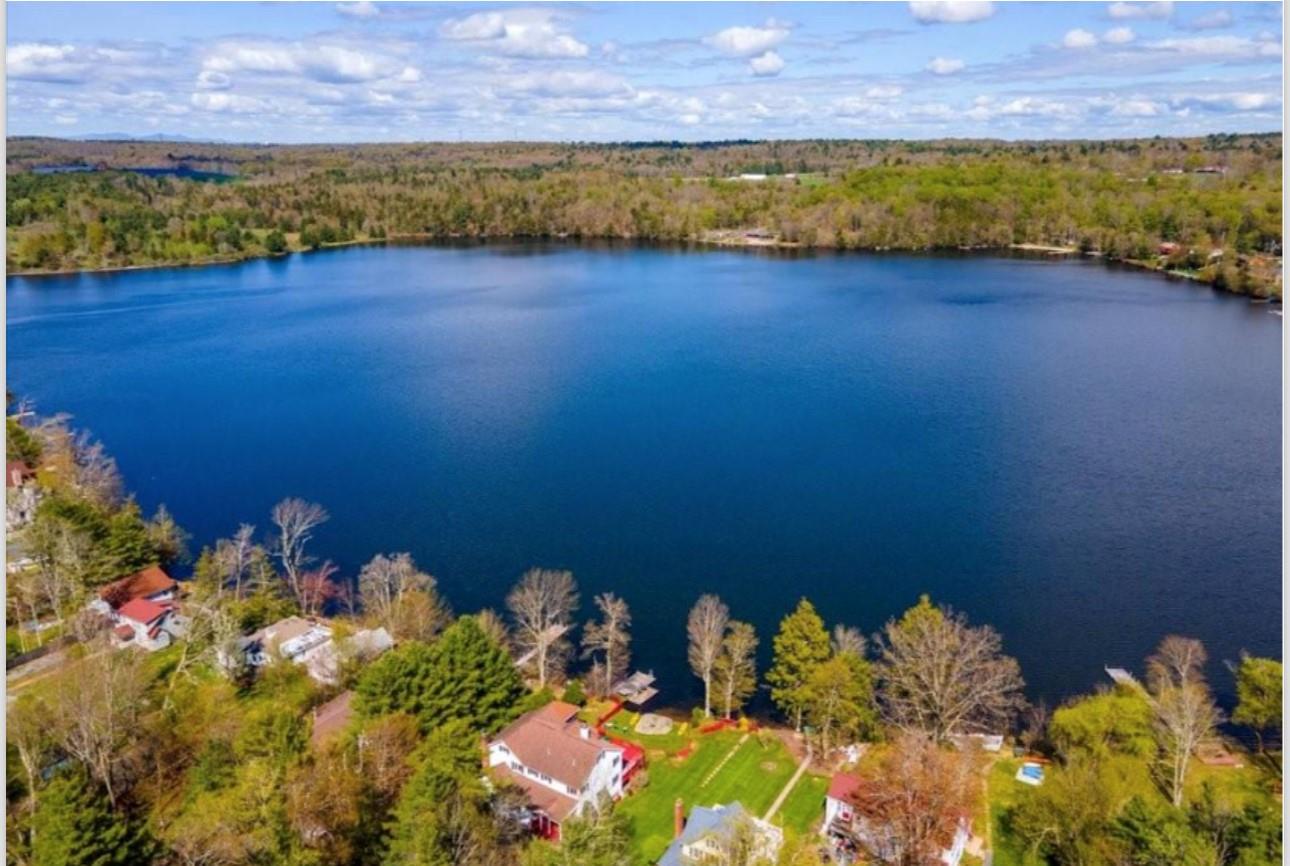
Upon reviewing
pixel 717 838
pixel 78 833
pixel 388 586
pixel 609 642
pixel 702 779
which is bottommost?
pixel 702 779

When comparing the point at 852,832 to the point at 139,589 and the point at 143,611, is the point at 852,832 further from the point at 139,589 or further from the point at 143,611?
the point at 139,589

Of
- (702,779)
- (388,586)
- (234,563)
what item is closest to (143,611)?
(234,563)

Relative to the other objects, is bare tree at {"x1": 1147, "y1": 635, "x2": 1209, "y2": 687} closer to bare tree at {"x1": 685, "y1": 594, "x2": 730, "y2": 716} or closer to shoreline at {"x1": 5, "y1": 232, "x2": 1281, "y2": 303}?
bare tree at {"x1": 685, "y1": 594, "x2": 730, "y2": 716}

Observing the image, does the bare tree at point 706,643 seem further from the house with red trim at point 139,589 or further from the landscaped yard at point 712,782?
the house with red trim at point 139,589

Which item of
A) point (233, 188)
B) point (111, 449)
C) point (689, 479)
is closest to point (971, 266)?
point (689, 479)

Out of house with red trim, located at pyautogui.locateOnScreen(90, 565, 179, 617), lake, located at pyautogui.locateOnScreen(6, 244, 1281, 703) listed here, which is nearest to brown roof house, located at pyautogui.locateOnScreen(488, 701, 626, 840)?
lake, located at pyautogui.locateOnScreen(6, 244, 1281, 703)

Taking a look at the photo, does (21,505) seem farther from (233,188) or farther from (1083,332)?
(233,188)
